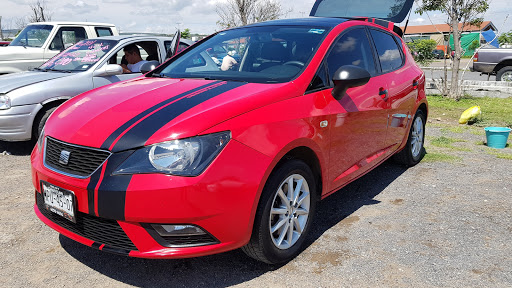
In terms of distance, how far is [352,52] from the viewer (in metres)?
3.93

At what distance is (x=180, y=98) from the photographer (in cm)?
295

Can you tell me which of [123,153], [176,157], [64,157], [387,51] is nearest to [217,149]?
[176,157]

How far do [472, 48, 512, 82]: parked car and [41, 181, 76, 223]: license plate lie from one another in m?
13.5

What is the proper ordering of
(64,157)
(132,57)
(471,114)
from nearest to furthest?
(64,157) < (132,57) < (471,114)

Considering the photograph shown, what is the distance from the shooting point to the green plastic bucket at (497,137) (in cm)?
638

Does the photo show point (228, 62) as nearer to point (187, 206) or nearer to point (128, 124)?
point (128, 124)

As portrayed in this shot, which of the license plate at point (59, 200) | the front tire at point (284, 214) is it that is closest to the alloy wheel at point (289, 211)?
the front tire at point (284, 214)

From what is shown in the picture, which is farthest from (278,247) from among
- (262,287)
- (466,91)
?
(466,91)

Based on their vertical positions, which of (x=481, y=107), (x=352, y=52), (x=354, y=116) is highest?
(x=352, y=52)

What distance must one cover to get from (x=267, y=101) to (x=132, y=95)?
99 cm

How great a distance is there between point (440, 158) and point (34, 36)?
326 inches

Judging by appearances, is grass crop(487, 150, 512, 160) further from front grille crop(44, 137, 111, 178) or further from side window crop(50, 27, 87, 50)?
side window crop(50, 27, 87, 50)

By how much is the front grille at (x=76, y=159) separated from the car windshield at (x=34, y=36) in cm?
745

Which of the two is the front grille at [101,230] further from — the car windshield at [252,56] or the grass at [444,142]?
the grass at [444,142]
